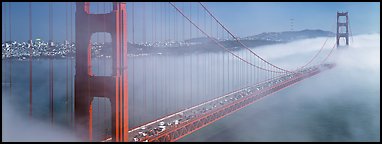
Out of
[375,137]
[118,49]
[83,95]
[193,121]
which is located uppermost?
[118,49]

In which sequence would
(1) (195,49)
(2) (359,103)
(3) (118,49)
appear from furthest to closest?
1. (1) (195,49)
2. (2) (359,103)
3. (3) (118,49)

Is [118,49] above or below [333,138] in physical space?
above

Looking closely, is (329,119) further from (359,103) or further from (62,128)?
(62,128)

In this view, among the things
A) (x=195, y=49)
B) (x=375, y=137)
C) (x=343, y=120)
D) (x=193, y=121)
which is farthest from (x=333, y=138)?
(x=195, y=49)

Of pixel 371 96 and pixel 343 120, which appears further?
pixel 371 96

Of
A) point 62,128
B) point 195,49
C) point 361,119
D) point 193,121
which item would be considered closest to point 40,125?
point 62,128

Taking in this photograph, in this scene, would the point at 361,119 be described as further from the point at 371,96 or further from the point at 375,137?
the point at 371,96

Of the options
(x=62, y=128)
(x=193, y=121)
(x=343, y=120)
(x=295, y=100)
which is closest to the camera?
(x=193, y=121)
